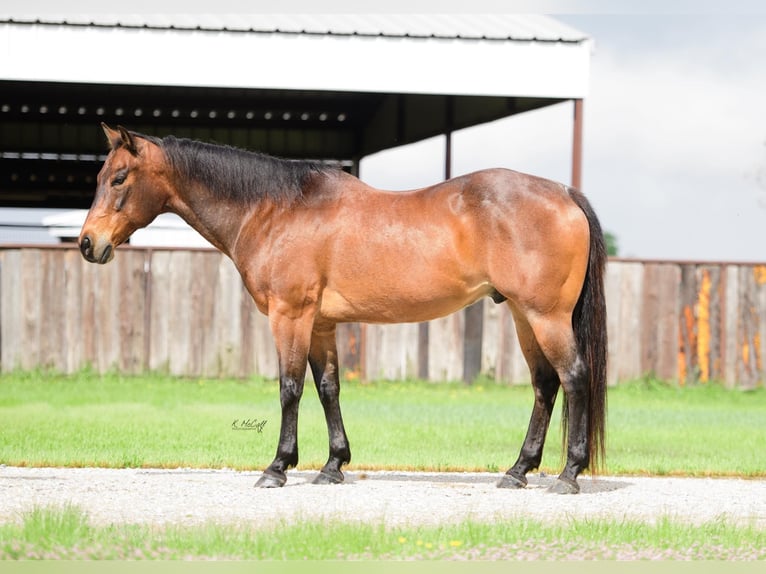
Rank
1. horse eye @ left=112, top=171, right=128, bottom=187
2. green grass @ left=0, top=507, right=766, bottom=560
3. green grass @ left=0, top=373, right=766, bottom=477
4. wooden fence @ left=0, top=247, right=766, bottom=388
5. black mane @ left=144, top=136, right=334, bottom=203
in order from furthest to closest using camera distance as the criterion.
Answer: wooden fence @ left=0, top=247, right=766, bottom=388 < green grass @ left=0, top=373, right=766, bottom=477 < black mane @ left=144, top=136, right=334, bottom=203 < horse eye @ left=112, top=171, right=128, bottom=187 < green grass @ left=0, top=507, right=766, bottom=560

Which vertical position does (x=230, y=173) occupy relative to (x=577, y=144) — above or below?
below

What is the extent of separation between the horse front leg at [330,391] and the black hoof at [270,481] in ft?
1.12

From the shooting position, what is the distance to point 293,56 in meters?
14.6

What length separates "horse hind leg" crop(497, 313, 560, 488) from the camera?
772cm

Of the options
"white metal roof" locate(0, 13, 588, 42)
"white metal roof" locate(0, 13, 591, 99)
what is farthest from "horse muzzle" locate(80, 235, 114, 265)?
"white metal roof" locate(0, 13, 588, 42)

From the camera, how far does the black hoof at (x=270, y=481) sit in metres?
7.50

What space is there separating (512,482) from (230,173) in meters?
3.05

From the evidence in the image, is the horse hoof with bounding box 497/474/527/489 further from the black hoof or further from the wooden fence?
the wooden fence

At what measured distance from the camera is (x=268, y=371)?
15516 mm

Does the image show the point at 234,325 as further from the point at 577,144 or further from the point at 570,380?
the point at 570,380

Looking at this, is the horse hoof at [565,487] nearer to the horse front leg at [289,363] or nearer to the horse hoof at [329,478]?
the horse hoof at [329,478]

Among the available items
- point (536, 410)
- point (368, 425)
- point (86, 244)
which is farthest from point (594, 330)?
point (368, 425)

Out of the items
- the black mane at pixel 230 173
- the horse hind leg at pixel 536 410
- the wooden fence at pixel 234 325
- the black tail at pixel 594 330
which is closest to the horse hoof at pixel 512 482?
the horse hind leg at pixel 536 410

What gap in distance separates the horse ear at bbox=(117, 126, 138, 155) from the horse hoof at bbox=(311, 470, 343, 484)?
107 inches
